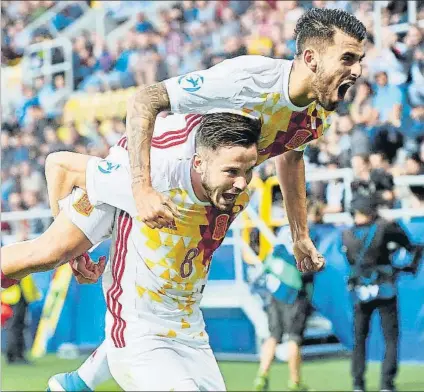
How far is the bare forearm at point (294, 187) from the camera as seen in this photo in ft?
14.5

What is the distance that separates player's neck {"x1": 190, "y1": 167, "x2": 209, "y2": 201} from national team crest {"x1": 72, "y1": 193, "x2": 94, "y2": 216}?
447 millimetres

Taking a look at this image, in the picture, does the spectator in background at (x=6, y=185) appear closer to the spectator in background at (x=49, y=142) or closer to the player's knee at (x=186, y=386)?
the spectator in background at (x=49, y=142)

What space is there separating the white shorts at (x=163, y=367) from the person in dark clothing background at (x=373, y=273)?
3.30 metres

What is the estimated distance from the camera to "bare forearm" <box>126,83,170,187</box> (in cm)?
371

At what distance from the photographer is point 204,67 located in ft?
35.7

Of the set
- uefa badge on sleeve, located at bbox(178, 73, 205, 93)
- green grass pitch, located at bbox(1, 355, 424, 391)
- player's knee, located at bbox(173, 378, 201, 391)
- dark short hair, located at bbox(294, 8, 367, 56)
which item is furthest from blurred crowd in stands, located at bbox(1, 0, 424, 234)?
player's knee, located at bbox(173, 378, 201, 391)

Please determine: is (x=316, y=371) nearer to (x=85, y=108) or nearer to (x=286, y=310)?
(x=286, y=310)

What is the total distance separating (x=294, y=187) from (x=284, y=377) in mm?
4272

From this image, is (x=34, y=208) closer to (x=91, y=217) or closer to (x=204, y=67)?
(x=204, y=67)

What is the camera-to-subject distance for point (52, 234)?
4.07 metres

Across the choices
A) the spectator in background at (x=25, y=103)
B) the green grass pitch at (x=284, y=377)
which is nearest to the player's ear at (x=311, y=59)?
the green grass pitch at (x=284, y=377)

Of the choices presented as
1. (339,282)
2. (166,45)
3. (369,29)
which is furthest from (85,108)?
(339,282)

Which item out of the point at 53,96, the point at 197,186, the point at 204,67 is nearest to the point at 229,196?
the point at 197,186

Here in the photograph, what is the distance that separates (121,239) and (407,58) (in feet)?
17.9
